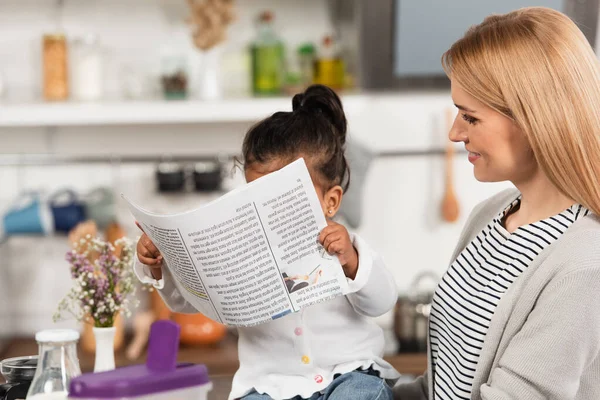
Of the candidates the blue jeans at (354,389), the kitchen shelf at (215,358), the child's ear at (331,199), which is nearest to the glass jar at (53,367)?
the blue jeans at (354,389)

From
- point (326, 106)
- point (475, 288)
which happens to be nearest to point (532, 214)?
point (475, 288)

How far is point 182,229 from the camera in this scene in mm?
1093

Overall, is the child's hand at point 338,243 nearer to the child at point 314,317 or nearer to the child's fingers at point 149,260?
the child at point 314,317

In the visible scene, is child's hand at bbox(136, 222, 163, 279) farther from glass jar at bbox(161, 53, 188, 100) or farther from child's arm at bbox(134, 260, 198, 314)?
glass jar at bbox(161, 53, 188, 100)

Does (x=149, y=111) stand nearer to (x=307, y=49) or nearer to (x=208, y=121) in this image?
(x=208, y=121)

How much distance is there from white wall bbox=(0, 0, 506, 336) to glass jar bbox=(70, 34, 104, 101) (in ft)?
0.31

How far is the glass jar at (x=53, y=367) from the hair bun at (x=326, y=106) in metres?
0.54

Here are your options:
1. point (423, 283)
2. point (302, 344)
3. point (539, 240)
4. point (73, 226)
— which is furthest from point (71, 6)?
→ point (539, 240)

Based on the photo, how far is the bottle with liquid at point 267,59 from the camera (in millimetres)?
2686

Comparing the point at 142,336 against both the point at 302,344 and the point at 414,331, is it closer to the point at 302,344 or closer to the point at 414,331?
the point at 414,331

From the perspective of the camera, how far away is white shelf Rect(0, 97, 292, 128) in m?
2.52

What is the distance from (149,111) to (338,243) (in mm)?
1493

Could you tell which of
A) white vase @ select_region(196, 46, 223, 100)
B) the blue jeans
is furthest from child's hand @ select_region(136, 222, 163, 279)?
white vase @ select_region(196, 46, 223, 100)

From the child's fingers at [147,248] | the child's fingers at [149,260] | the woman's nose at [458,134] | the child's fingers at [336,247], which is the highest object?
the woman's nose at [458,134]
